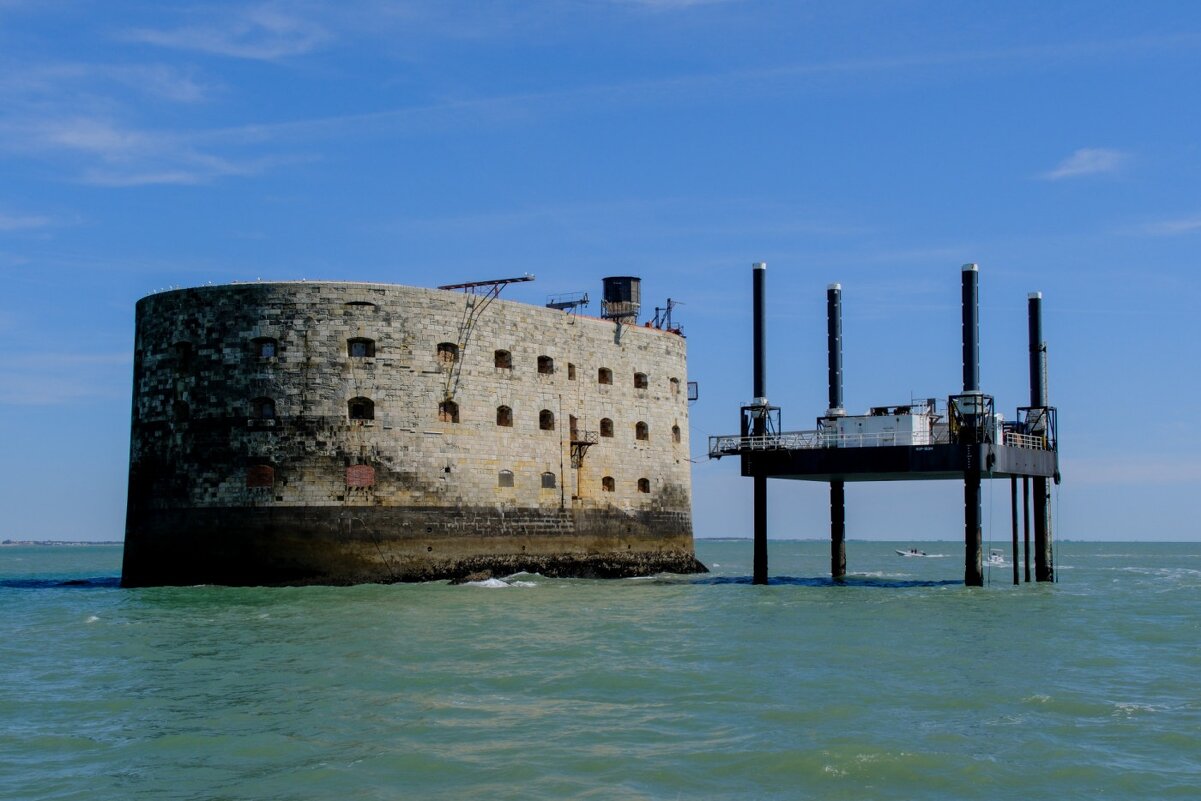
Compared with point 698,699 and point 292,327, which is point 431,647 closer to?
point 698,699

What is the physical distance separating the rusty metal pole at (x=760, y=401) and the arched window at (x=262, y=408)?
13.3 meters

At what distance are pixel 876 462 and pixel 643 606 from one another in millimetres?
7599

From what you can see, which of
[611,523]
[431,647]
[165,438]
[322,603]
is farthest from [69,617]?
[611,523]

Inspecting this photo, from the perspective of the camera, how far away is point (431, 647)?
23.7 m

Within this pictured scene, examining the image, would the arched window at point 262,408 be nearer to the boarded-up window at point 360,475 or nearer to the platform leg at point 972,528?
the boarded-up window at point 360,475

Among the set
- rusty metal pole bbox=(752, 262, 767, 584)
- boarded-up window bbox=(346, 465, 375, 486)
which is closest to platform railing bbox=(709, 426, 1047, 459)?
rusty metal pole bbox=(752, 262, 767, 584)

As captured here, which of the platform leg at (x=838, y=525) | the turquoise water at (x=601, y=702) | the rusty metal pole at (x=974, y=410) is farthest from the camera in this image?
the platform leg at (x=838, y=525)

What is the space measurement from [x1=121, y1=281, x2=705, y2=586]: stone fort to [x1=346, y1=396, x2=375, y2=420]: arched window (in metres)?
0.07

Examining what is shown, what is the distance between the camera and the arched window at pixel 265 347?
3747 centimetres

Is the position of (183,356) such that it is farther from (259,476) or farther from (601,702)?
(601,702)

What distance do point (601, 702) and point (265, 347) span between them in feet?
72.6

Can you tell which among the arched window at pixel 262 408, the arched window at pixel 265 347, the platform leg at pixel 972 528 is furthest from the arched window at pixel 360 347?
the platform leg at pixel 972 528

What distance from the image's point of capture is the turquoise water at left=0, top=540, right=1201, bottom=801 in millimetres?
13852

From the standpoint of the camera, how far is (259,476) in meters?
37.2
